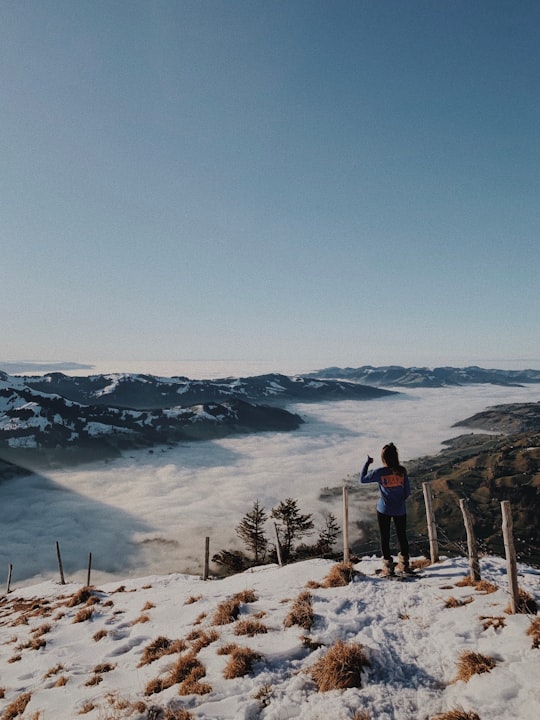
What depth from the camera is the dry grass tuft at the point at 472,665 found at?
20.8 ft

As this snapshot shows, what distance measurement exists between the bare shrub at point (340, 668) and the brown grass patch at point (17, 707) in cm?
669

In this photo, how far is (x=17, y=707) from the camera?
27.1 feet

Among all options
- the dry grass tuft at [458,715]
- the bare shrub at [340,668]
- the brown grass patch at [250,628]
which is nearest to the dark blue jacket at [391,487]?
the bare shrub at [340,668]

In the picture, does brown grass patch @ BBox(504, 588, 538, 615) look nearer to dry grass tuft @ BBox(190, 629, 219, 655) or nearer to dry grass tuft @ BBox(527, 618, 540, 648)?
dry grass tuft @ BBox(527, 618, 540, 648)

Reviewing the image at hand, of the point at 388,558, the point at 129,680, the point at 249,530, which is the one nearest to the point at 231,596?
Result: the point at 129,680

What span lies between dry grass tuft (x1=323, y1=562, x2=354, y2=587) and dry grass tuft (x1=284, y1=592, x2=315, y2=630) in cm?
172

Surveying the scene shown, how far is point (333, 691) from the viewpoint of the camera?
6.42 meters

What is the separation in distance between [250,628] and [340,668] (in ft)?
10.2

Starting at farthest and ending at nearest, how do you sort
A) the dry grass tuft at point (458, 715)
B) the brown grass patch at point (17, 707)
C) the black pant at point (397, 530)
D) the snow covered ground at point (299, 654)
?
1. the black pant at point (397, 530)
2. the brown grass patch at point (17, 707)
3. the snow covered ground at point (299, 654)
4. the dry grass tuft at point (458, 715)

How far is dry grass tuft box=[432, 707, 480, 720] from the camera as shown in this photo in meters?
5.41

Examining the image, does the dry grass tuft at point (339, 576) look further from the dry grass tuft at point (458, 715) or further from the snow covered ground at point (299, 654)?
the dry grass tuft at point (458, 715)

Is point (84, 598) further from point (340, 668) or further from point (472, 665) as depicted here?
point (472, 665)

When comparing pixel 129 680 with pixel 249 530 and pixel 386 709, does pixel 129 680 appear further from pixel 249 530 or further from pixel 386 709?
pixel 249 530

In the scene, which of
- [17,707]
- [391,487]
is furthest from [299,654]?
[17,707]
